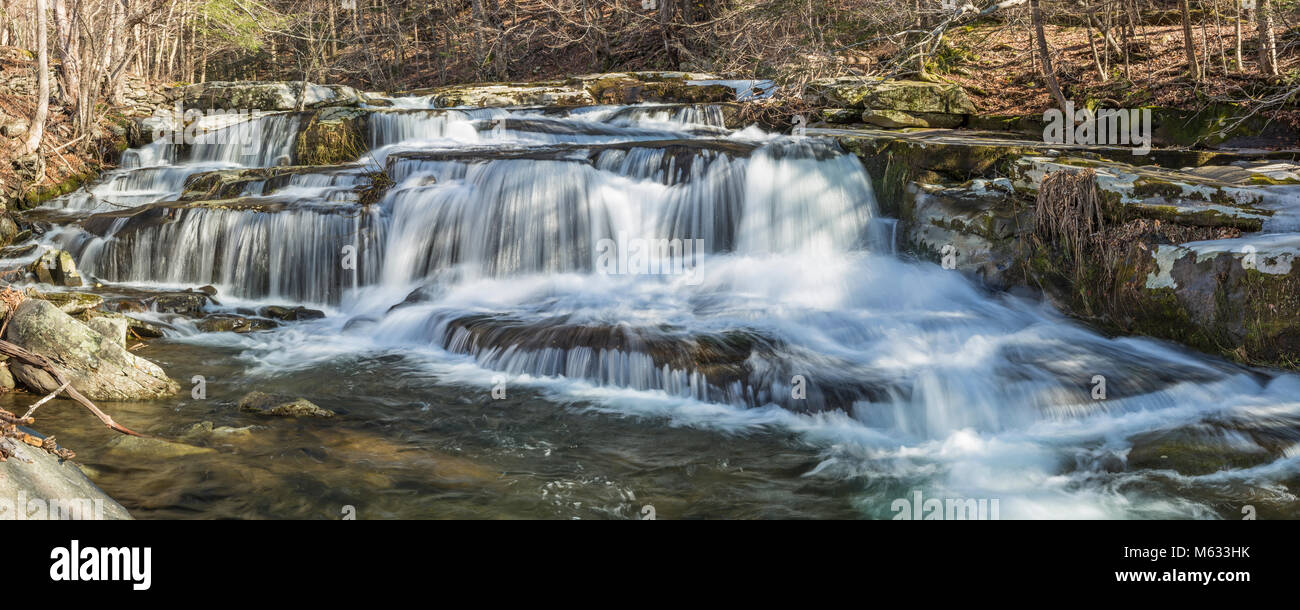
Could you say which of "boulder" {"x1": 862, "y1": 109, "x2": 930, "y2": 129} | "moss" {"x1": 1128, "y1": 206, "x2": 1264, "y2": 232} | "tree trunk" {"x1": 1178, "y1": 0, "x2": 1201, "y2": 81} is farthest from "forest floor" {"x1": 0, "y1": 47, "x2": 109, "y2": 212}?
"tree trunk" {"x1": 1178, "y1": 0, "x2": 1201, "y2": 81}

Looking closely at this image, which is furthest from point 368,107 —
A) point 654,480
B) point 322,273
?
point 654,480

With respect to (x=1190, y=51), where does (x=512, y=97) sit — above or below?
above

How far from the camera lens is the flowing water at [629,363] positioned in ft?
15.9

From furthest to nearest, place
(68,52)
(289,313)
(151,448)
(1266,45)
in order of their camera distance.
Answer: (68,52) → (1266,45) → (289,313) → (151,448)

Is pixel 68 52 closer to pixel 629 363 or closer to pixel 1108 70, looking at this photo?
pixel 629 363

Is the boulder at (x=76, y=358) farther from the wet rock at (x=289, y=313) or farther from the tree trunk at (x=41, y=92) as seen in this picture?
the tree trunk at (x=41, y=92)

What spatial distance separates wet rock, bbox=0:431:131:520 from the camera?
3553mm

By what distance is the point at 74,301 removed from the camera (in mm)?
8719

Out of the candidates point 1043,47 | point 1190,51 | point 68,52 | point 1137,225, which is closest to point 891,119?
point 1043,47

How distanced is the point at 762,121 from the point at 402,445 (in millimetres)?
10132

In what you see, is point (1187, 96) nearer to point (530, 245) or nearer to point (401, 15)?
point (530, 245)

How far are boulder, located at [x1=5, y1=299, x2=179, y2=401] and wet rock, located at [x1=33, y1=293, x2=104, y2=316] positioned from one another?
7.22 feet

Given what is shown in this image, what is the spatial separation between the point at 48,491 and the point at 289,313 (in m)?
5.87

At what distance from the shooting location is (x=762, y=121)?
46.2ft
